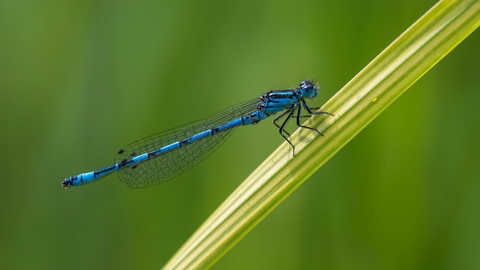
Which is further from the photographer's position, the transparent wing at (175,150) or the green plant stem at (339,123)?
the transparent wing at (175,150)

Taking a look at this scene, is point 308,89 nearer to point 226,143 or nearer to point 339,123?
point 226,143

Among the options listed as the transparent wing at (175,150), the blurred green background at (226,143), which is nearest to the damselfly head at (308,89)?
the blurred green background at (226,143)

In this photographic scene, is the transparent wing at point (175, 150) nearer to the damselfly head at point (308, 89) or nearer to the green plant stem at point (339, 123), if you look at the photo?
the damselfly head at point (308, 89)

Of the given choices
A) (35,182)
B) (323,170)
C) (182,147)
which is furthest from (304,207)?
(35,182)

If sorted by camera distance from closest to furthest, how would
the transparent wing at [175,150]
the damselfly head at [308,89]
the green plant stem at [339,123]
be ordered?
the green plant stem at [339,123], the damselfly head at [308,89], the transparent wing at [175,150]

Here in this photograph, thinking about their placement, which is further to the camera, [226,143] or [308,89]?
[226,143]

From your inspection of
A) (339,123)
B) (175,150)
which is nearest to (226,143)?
(175,150)
